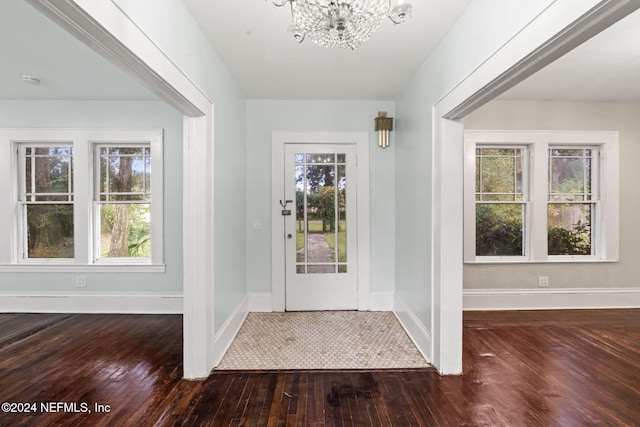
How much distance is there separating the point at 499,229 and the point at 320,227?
224 centimetres

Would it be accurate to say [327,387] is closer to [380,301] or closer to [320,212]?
[380,301]

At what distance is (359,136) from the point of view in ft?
11.7

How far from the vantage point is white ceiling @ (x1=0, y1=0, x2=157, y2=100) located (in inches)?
80.0

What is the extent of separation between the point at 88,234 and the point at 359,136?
3.39m

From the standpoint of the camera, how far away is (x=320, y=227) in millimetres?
3604

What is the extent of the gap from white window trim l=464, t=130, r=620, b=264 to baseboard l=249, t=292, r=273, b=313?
2411mm

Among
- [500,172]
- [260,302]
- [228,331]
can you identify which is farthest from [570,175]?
[228,331]

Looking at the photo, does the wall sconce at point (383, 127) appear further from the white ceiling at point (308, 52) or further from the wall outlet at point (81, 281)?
the wall outlet at point (81, 281)

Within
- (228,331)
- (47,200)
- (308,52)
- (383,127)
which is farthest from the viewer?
(47,200)

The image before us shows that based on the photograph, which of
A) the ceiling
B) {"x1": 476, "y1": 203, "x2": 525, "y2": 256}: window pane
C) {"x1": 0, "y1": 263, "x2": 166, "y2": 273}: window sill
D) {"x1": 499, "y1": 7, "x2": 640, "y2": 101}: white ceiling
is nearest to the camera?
the ceiling

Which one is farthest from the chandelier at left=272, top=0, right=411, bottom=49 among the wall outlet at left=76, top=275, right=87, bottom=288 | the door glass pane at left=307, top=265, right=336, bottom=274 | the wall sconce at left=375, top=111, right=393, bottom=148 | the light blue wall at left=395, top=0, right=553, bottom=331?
the wall outlet at left=76, top=275, right=87, bottom=288

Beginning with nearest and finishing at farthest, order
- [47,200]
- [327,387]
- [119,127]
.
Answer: [327,387], [119,127], [47,200]

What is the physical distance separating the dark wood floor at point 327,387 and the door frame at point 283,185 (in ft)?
3.82

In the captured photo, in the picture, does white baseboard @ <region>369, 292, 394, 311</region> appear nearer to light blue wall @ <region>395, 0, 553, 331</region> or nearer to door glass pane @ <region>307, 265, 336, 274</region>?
light blue wall @ <region>395, 0, 553, 331</region>
